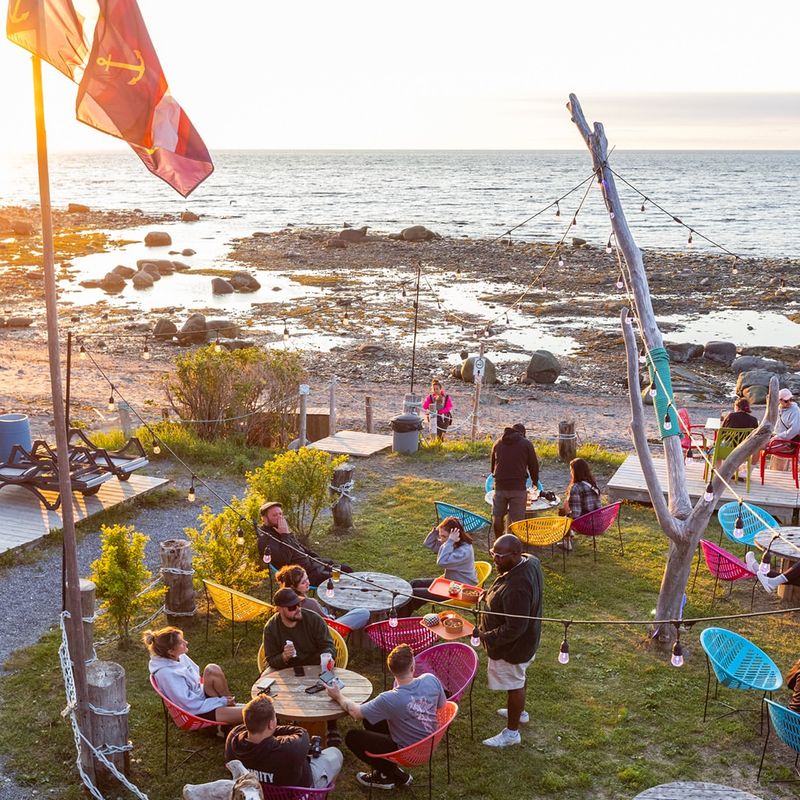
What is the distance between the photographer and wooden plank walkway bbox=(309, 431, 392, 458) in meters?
16.3

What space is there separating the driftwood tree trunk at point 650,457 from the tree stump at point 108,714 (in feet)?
16.4

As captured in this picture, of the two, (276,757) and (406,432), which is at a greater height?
(276,757)

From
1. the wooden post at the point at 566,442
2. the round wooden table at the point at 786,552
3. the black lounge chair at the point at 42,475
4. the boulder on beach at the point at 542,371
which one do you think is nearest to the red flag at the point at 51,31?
the black lounge chair at the point at 42,475

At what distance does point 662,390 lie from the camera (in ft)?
29.8

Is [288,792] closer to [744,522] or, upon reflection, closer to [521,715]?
[521,715]

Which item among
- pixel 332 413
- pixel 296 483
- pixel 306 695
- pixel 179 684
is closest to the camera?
pixel 306 695

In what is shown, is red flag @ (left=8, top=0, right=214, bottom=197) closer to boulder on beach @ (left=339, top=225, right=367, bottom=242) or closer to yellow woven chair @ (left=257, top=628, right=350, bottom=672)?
yellow woven chair @ (left=257, top=628, right=350, bottom=672)

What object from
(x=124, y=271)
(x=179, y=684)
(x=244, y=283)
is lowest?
(x=244, y=283)

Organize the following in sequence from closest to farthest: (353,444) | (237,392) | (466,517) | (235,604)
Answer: (235,604)
(466,517)
(237,392)
(353,444)

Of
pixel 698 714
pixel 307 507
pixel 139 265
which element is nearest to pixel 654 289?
pixel 139 265

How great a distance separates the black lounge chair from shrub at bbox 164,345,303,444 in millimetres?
3276

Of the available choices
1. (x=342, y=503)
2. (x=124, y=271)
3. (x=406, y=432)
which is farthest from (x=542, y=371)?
(x=124, y=271)

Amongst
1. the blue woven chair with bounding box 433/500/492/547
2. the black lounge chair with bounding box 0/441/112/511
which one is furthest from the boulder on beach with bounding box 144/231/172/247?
the blue woven chair with bounding box 433/500/492/547

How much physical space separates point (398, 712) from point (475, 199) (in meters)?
111
